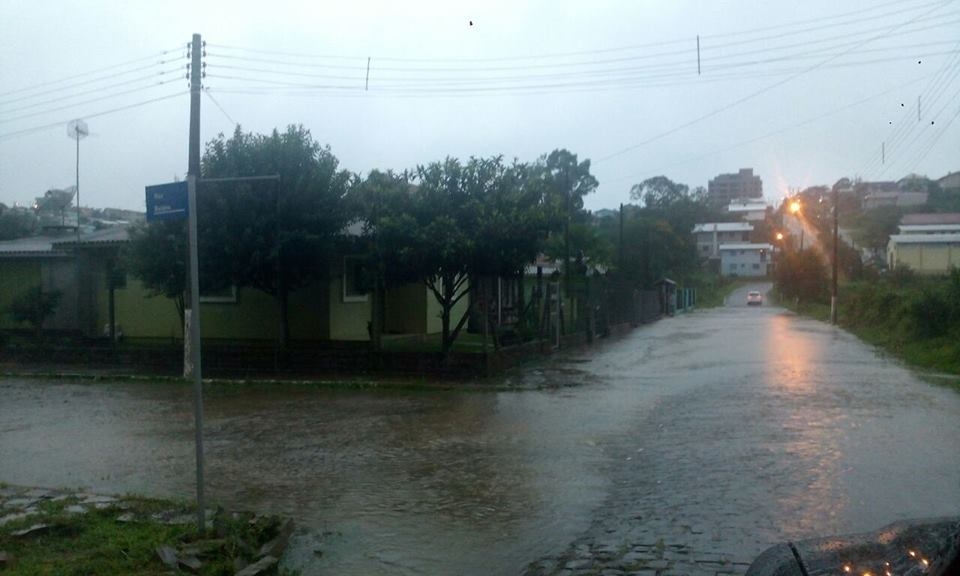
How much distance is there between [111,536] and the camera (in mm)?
7230

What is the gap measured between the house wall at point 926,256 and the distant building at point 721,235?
3061 inches

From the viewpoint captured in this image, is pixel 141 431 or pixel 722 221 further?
pixel 722 221

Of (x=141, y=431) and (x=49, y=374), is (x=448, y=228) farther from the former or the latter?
(x=49, y=374)

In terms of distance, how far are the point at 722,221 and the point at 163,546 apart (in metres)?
131

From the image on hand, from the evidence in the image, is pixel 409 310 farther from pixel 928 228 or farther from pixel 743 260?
pixel 743 260

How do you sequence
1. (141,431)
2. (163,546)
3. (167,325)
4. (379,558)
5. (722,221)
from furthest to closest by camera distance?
(722,221) → (167,325) → (141,431) → (379,558) → (163,546)

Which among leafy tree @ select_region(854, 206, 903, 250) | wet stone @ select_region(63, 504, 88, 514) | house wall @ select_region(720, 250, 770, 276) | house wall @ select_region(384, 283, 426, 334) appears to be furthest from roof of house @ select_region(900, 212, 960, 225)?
house wall @ select_region(720, 250, 770, 276)

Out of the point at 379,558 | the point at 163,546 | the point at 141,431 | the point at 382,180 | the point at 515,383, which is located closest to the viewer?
the point at 163,546

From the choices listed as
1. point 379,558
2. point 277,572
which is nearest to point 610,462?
point 379,558

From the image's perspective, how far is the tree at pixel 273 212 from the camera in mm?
18688

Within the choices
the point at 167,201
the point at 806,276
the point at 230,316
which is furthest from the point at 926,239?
the point at 167,201

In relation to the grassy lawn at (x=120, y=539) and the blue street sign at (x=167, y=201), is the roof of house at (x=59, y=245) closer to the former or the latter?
the grassy lawn at (x=120, y=539)

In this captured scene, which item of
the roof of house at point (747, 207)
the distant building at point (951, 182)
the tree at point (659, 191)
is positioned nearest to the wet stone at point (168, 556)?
the distant building at point (951, 182)

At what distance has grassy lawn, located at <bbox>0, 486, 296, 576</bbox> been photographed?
6488 mm
